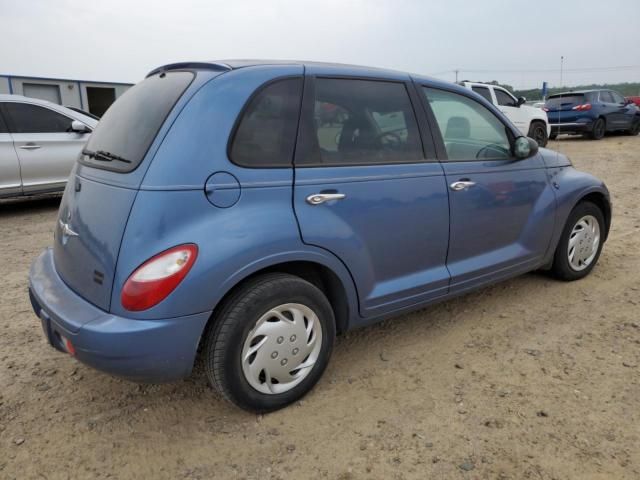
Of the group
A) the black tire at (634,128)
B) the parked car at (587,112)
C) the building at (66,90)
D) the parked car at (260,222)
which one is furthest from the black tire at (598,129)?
the building at (66,90)

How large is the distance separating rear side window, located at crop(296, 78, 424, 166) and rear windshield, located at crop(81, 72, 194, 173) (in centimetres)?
68

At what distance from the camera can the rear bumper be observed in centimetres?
216

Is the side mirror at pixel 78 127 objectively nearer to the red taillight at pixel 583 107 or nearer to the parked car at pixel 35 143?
the parked car at pixel 35 143

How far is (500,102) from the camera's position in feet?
43.0

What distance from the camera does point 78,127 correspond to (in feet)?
23.8

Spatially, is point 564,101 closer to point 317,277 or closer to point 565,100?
point 565,100

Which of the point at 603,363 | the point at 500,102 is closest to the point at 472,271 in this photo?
the point at 603,363

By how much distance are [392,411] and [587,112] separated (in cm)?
1454

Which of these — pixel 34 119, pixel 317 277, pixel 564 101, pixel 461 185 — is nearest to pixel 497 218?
pixel 461 185

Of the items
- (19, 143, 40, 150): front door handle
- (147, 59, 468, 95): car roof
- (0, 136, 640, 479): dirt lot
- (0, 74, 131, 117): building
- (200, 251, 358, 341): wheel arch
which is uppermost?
(0, 74, 131, 117): building

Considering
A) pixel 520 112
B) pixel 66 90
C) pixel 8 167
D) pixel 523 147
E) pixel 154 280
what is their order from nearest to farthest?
pixel 154 280 → pixel 523 147 → pixel 8 167 → pixel 520 112 → pixel 66 90

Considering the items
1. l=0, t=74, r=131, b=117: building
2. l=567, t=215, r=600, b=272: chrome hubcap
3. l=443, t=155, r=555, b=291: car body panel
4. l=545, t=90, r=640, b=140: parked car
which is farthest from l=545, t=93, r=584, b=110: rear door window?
l=0, t=74, r=131, b=117: building

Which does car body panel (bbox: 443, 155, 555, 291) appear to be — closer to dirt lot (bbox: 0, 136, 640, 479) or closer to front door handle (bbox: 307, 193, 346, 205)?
dirt lot (bbox: 0, 136, 640, 479)

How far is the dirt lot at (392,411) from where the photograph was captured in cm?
225
